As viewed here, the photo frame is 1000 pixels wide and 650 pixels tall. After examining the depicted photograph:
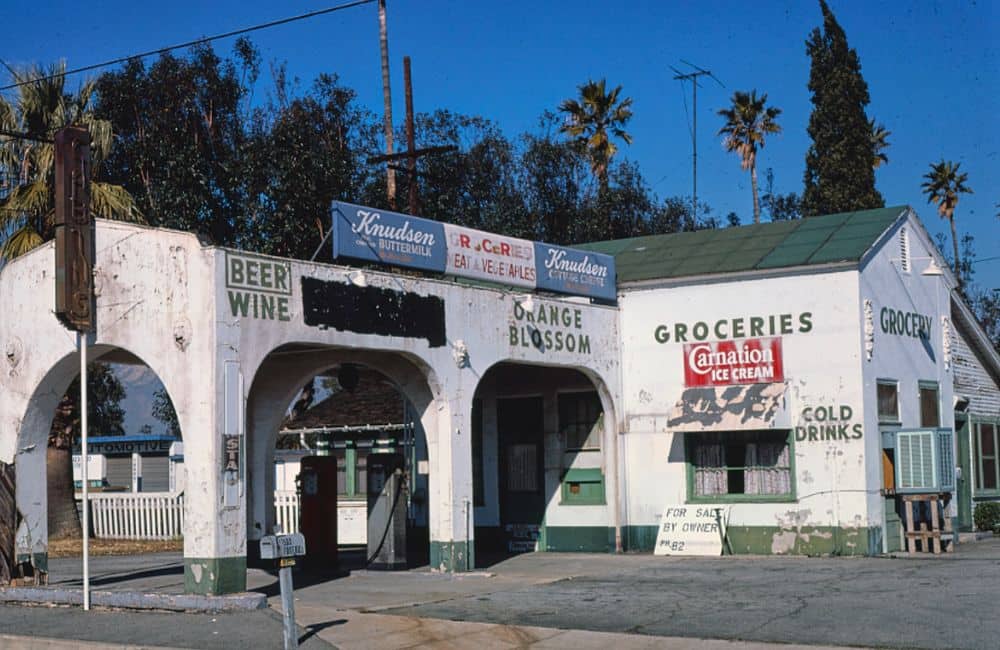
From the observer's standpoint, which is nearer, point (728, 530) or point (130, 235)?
point (130, 235)

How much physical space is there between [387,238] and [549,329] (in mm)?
3764

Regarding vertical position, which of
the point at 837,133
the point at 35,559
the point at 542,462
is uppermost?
the point at 837,133

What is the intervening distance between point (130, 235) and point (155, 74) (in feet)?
87.2

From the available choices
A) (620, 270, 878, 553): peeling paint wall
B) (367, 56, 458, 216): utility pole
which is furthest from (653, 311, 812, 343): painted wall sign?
(367, 56, 458, 216): utility pole

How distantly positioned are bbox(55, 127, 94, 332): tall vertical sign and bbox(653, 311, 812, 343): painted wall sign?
10.1 m

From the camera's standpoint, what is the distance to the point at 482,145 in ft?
162

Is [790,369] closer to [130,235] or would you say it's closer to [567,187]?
[130,235]

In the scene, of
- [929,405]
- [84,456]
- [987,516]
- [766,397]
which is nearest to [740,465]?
[766,397]

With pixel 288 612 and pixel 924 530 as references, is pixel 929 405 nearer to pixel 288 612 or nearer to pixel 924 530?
pixel 924 530

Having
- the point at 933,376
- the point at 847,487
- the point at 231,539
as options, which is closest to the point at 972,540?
the point at 933,376

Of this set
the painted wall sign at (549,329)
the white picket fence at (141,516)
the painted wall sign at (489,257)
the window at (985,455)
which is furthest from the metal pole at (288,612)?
the white picket fence at (141,516)

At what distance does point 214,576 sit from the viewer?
49.4 ft

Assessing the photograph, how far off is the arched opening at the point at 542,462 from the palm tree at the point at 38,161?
846 cm

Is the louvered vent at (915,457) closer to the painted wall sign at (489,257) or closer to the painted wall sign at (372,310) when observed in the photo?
the painted wall sign at (489,257)
